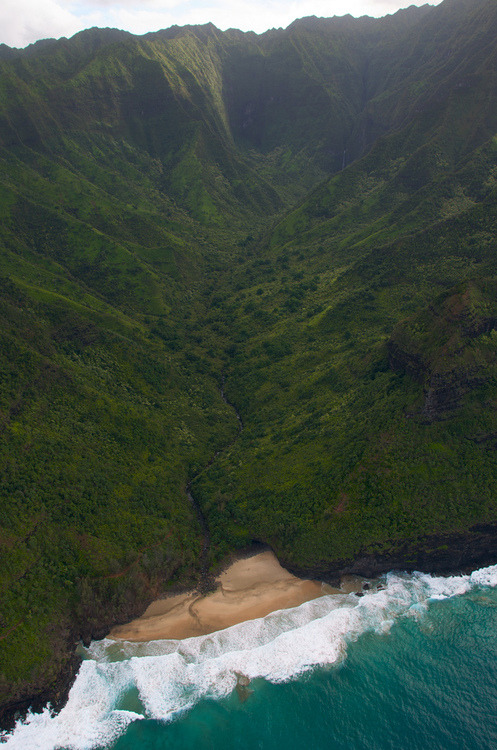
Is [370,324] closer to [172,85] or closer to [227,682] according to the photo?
[227,682]

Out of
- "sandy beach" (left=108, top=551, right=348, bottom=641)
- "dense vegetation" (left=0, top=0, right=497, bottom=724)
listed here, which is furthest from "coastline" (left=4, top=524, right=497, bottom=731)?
"sandy beach" (left=108, top=551, right=348, bottom=641)

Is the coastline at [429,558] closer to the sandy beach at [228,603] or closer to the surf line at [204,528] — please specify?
the sandy beach at [228,603]

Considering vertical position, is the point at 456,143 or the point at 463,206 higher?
the point at 456,143

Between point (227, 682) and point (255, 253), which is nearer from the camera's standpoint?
point (227, 682)

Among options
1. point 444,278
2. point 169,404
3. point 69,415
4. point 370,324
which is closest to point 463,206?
point 444,278

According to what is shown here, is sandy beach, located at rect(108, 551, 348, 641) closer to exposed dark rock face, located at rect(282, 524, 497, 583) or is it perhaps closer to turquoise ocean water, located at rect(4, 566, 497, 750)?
turquoise ocean water, located at rect(4, 566, 497, 750)

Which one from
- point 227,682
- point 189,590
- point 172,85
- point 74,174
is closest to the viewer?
point 227,682

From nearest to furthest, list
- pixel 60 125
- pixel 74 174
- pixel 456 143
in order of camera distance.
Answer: pixel 456 143
pixel 74 174
pixel 60 125

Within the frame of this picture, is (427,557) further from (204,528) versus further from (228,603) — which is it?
(204,528)
